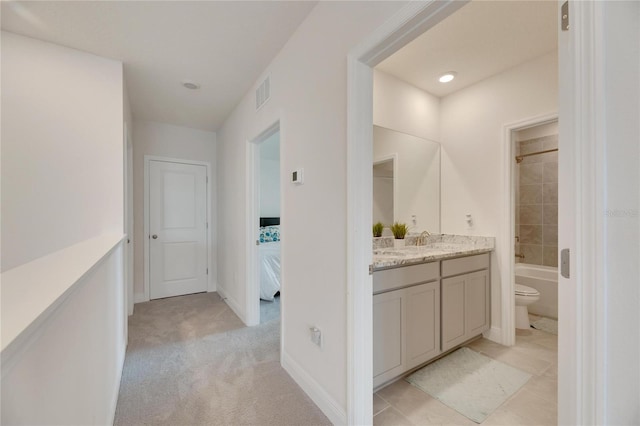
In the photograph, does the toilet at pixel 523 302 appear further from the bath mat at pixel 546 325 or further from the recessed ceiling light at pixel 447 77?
the recessed ceiling light at pixel 447 77

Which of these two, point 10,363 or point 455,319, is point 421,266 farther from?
point 10,363

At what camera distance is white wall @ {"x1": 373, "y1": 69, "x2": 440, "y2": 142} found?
2502 mm

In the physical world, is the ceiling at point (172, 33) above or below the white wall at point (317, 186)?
above

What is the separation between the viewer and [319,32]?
5.62 feet

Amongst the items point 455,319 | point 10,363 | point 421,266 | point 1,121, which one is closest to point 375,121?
point 421,266

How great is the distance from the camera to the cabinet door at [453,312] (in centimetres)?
211

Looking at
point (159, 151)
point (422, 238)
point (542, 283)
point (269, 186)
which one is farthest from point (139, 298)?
point (542, 283)

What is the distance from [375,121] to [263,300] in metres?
2.72

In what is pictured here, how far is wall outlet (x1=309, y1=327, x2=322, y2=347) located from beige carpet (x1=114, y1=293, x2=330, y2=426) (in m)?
0.38

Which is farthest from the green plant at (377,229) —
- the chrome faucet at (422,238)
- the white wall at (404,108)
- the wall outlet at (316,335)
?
the wall outlet at (316,335)

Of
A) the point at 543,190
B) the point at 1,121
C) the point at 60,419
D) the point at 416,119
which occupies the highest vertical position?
the point at 416,119

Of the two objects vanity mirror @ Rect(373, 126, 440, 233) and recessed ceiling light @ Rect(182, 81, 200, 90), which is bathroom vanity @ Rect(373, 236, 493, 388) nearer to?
vanity mirror @ Rect(373, 126, 440, 233)
